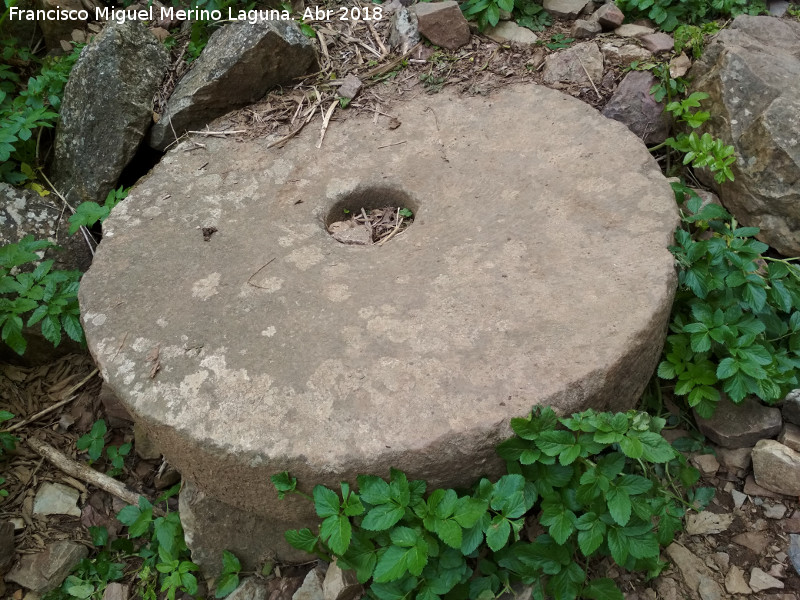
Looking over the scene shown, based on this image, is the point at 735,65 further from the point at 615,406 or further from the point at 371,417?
the point at 371,417

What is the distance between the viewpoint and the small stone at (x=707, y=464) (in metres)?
2.03

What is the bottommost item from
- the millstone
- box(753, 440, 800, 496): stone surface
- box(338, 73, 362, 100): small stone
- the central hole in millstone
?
box(753, 440, 800, 496): stone surface

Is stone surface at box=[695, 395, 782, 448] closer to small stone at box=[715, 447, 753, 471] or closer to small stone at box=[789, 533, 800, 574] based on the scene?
small stone at box=[715, 447, 753, 471]

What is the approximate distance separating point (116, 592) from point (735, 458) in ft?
6.71

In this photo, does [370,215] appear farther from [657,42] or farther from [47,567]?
[47,567]

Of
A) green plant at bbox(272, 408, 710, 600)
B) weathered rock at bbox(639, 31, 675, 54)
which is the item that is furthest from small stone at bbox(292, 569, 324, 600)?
weathered rock at bbox(639, 31, 675, 54)

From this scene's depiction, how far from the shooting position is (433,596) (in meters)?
1.64

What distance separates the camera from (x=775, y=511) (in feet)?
6.33

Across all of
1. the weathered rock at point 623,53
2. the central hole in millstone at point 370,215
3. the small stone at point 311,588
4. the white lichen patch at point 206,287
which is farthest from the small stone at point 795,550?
the weathered rock at point 623,53

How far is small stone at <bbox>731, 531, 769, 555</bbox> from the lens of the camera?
1865 mm

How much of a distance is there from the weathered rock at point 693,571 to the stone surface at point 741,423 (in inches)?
15.6

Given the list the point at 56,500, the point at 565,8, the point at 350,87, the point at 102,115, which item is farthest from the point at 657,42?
the point at 56,500

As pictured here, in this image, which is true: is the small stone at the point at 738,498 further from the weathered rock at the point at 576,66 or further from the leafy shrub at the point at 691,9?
the leafy shrub at the point at 691,9

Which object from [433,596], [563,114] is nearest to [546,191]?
[563,114]
